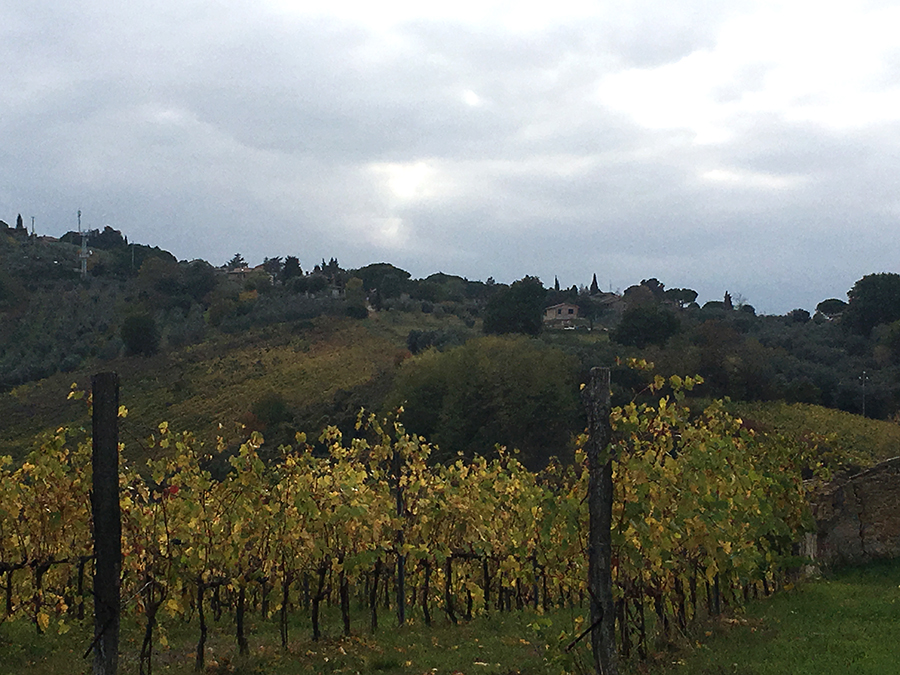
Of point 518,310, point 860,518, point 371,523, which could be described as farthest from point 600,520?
point 518,310

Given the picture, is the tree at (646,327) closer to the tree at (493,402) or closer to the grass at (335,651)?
the tree at (493,402)

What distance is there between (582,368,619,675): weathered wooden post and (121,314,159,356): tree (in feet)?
186

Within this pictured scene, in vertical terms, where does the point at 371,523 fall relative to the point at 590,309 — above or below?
below

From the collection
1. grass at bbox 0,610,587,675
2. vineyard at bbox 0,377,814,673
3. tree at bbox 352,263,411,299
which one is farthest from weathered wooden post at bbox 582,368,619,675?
tree at bbox 352,263,411,299

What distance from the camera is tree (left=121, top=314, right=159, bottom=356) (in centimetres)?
5753

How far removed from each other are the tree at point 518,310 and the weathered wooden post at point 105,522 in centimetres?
5640

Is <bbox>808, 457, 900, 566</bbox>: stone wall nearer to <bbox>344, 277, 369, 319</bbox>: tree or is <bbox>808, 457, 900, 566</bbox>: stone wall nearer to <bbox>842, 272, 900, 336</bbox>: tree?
<bbox>842, 272, 900, 336</bbox>: tree

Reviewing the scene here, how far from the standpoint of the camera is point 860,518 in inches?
512

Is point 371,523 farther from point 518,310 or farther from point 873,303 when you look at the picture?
point 873,303

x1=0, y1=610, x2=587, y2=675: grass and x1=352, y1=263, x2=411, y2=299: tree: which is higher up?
x1=352, y1=263, x2=411, y2=299: tree

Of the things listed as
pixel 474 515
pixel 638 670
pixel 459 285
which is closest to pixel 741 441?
pixel 474 515

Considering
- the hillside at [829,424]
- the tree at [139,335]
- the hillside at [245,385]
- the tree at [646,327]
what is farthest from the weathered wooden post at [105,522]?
the tree at [139,335]

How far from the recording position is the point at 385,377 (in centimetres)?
4894

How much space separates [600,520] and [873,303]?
60637 millimetres
